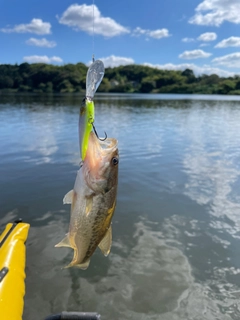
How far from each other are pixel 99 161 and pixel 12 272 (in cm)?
405

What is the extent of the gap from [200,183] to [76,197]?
11.2 m

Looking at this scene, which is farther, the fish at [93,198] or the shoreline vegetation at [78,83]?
the shoreline vegetation at [78,83]

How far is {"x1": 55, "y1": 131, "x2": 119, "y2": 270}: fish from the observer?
8.21 feet

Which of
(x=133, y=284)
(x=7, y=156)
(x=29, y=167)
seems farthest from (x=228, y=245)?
(x=7, y=156)

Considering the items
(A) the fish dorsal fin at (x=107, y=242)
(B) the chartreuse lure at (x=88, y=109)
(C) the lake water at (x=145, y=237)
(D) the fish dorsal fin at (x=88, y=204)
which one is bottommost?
(C) the lake water at (x=145, y=237)

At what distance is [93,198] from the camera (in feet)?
8.63

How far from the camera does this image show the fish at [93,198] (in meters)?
2.50

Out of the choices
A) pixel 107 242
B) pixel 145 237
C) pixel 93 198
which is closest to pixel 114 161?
pixel 93 198

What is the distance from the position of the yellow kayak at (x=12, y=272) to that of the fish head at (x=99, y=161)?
3.24 meters

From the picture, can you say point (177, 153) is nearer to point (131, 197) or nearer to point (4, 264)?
point (131, 197)

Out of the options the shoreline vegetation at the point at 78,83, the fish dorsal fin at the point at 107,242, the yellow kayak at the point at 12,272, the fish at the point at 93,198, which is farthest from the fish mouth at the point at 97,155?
the shoreline vegetation at the point at 78,83

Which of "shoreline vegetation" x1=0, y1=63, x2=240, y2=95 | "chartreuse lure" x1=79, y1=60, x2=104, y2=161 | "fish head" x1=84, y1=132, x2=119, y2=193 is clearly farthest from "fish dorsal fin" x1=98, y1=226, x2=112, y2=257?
"shoreline vegetation" x1=0, y1=63, x2=240, y2=95

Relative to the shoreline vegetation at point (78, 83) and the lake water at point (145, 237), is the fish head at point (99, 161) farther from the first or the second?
the shoreline vegetation at point (78, 83)

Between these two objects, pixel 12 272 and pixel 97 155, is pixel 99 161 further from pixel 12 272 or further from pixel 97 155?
pixel 12 272
